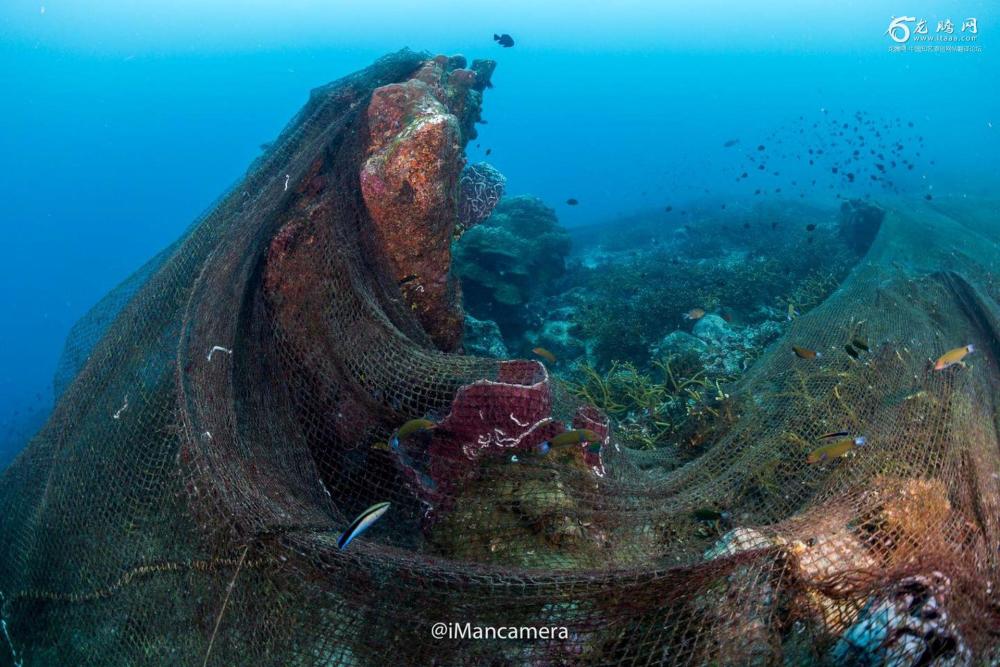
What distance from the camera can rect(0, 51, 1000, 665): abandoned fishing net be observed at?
2.04 meters

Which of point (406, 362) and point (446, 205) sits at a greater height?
point (446, 205)

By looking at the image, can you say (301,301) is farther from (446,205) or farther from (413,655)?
(413,655)

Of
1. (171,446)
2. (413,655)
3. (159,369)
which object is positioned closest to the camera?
(413,655)

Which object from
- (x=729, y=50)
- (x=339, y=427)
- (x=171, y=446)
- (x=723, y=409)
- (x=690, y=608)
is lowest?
(x=723, y=409)

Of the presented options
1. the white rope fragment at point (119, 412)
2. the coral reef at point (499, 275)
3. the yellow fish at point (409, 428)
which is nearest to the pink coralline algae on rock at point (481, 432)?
the yellow fish at point (409, 428)

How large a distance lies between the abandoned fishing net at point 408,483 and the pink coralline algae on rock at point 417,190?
34mm

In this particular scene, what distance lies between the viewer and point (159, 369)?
3283mm

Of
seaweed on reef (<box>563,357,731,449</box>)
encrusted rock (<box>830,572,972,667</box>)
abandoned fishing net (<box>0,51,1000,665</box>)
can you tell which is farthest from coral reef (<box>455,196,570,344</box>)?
encrusted rock (<box>830,572,972,667</box>)

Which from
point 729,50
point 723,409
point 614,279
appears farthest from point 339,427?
point 729,50

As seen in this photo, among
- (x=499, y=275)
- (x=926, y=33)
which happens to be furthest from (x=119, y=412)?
(x=926, y=33)

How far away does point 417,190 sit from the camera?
5414 millimetres

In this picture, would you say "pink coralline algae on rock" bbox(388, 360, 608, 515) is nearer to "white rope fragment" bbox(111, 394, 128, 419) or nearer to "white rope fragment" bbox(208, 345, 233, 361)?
"white rope fragment" bbox(208, 345, 233, 361)

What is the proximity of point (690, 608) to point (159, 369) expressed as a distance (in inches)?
138

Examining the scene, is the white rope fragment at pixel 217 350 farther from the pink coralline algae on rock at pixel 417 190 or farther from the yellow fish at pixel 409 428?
the pink coralline algae on rock at pixel 417 190
